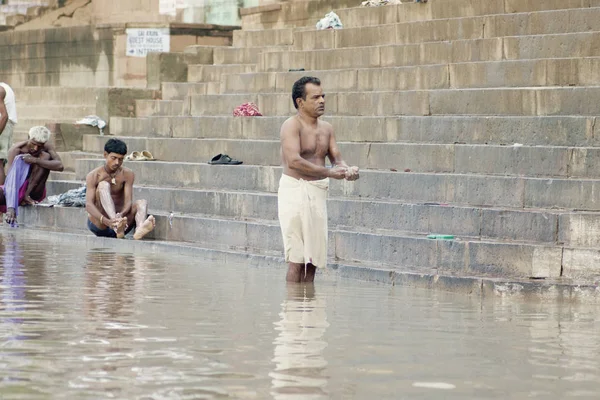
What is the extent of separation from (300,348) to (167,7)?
1733 cm

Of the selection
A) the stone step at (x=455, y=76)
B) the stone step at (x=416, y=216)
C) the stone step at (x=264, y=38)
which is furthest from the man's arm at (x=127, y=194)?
the stone step at (x=264, y=38)

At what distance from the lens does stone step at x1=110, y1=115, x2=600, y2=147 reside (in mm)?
11750

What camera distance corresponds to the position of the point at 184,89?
58.5ft

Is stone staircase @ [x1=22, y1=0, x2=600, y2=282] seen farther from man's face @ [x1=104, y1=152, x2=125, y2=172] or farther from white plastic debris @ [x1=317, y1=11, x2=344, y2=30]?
man's face @ [x1=104, y1=152, x2=125, y2=172]

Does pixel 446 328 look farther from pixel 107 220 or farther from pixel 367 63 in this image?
pixel 367 63

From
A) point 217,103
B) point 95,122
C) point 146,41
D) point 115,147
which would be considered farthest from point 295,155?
point 146,41

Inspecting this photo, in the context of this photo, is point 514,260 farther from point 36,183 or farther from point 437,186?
point 36,183

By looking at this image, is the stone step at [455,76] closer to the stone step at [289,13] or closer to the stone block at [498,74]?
the stone block at [498,74]

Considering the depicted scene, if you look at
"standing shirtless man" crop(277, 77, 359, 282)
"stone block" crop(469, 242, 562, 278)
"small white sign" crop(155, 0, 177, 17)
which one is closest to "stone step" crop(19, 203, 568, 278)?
"stone block" crop(469, 242, 562, 278)

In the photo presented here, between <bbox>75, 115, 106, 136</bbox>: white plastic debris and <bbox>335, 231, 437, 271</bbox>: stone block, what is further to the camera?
<bbox>75, 115, 106, 136</bbox>: white plastic debris

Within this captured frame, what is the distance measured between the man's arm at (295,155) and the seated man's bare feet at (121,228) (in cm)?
390

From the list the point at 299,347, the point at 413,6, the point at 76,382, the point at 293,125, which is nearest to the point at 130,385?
the point at 76,382

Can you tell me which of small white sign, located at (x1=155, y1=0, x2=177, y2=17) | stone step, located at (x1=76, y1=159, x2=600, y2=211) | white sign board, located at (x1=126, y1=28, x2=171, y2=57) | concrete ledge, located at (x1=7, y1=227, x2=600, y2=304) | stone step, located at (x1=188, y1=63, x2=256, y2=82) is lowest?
concrete ledge, located at (x1=7, y1=227, x2=600, y2=304)

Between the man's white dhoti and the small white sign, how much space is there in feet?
47.1
